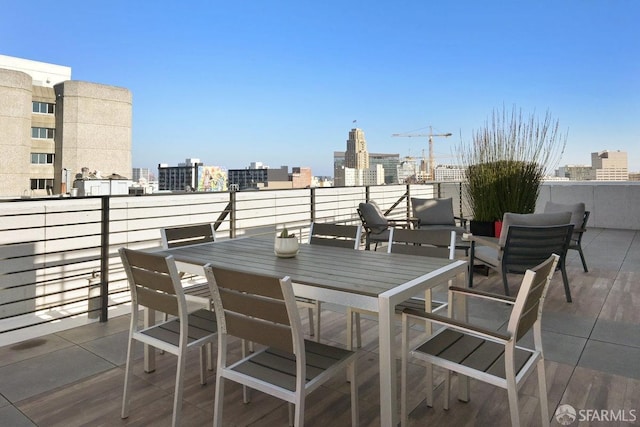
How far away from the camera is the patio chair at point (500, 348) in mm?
1361

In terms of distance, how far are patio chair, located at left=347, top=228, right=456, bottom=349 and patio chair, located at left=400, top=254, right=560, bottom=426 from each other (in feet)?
1.48

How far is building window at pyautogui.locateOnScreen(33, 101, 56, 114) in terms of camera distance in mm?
34584

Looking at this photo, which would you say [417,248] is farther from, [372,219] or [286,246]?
[372,219]

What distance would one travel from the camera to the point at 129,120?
39.2 metres

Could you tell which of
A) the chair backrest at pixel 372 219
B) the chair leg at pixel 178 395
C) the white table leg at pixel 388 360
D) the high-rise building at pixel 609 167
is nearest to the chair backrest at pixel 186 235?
the chair leg at pixel 178 395

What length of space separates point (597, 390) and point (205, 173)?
24255 mm

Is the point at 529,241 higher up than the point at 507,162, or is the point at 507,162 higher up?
the point at 507,162

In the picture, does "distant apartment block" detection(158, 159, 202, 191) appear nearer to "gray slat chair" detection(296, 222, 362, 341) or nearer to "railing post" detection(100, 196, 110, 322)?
"railing post" detection(100, 196, 110, 322)

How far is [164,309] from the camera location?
1805 millimetres

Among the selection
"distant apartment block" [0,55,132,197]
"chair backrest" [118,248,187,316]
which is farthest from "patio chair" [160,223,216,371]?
"distant apartment block" [0,55,132,197]

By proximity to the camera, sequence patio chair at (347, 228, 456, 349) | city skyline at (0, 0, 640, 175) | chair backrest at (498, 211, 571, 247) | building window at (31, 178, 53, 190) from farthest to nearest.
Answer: building window at (31, 178, 53, 190)
city skyline at (0, 0, 640, 175)
chair backrest at (498, 211, 571, 247)
patio chair at (347, 228, 456, 349)

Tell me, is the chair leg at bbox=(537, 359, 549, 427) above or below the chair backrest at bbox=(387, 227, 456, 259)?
below

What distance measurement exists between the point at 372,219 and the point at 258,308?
13.1 feet

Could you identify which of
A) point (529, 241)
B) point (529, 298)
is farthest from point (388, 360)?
point (529, 241)
